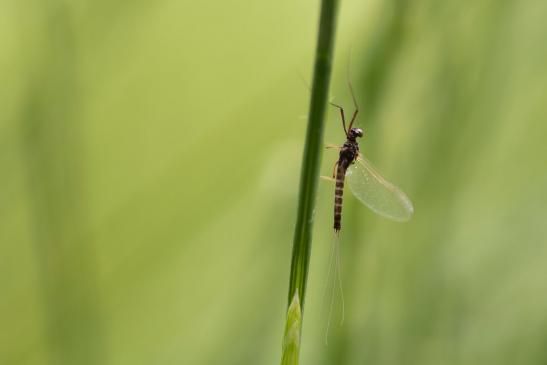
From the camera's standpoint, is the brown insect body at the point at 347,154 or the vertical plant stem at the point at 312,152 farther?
the brown insect body at the point at 347,154

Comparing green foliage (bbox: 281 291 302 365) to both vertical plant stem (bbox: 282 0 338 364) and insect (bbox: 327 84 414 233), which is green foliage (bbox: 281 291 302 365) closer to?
vertical plant stem (bbox: 282 0 338 364)

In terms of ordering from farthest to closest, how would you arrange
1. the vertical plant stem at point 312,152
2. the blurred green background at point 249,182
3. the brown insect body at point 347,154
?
the brown insect body at point 347,154
the blurred green background at point 249,182
the vertical plant stem at point 312,152

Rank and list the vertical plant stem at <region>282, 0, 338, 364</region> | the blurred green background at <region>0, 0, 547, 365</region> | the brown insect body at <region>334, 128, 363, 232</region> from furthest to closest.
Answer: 1. the brown insect body at <region>334, 128, 363, 232</region>
2. the blurred green background at <region>0, 0, 547, 365</region>
3. the vertical plant stem at <region>282, 0, 338, 364</region>

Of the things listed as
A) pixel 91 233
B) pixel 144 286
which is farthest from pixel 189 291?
pixel 91 233

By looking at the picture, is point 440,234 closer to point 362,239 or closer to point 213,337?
point 362,239

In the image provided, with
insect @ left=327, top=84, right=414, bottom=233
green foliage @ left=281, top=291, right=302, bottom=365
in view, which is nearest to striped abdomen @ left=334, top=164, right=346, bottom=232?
insect @ left=327, top=84, right=414, bottom=233

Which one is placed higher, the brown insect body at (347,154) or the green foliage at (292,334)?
the green foliage at (292,334)

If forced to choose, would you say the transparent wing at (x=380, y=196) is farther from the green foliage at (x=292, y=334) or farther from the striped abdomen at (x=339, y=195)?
the green foliage at (x=292, y=334)

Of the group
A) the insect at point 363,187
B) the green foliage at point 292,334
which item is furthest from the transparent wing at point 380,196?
the green foliage at point 292,334
